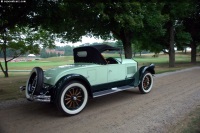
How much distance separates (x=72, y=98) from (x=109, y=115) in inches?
41.5

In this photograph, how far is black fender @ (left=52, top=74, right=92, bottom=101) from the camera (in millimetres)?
4320

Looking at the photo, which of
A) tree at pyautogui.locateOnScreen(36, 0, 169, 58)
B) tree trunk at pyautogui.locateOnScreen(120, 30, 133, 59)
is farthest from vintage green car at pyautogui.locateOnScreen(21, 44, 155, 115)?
tree trunk at pyautogui.locateOnScreen(120, 30, 133, 59)

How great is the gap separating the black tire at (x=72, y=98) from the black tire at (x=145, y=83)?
2649 millimetres

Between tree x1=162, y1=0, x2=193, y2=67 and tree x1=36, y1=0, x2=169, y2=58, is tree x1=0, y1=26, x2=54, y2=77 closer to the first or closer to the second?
tree x1=36, y1=0, x2=169, y2=58

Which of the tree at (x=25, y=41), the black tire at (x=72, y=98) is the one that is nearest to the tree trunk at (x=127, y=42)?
the tree at (x=25, y=41)

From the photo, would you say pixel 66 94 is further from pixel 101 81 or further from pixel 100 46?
pixel 100 46

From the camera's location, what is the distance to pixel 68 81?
4516mm

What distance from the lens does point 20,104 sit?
5.60 metres

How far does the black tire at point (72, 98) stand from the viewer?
4.37m

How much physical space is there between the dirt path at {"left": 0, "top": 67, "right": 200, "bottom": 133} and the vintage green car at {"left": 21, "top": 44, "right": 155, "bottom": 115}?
0.42 m

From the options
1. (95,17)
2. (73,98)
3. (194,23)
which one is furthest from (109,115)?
(194,23)

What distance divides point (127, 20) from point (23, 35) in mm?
10606

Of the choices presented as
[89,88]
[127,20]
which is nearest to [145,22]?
[127,20]

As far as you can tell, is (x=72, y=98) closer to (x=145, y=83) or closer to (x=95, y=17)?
(x=145, y=83)
